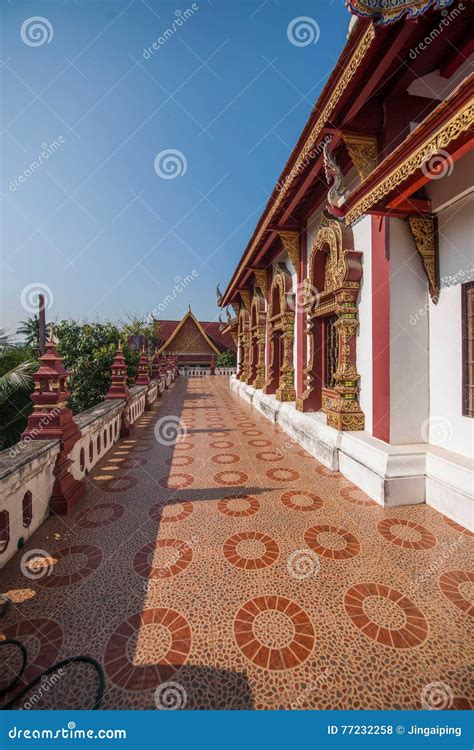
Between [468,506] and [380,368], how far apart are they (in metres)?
1.46

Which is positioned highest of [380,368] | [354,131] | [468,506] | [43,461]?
[354,131]

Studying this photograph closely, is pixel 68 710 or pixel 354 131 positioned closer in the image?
pixel 68 710

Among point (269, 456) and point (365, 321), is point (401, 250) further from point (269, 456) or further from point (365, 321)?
point (269, 456)

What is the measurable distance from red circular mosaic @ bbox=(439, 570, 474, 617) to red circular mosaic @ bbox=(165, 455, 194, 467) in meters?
3.02

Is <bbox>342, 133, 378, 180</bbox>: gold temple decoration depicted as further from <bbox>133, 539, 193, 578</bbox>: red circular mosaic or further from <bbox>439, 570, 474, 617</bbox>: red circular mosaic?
<bbox>133, 539, 193, 578</bbox>: red circular mosaic

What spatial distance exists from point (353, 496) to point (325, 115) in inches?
160

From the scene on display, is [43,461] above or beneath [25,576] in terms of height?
above

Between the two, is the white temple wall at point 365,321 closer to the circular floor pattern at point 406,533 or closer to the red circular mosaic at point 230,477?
the circular floor pattern at point 406,533

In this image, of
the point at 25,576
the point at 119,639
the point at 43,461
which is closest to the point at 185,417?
the point at 43,461

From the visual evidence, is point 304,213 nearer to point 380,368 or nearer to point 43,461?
point 380,368

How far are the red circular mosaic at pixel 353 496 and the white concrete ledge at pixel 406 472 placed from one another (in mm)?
69

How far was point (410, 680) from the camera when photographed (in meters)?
1.40

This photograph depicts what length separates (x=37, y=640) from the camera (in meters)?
1.61

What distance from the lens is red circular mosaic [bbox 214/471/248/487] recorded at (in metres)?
3.64
